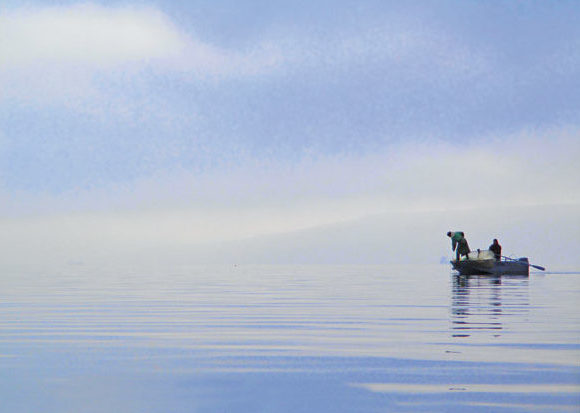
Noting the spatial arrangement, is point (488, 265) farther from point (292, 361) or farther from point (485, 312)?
point (292, 361)

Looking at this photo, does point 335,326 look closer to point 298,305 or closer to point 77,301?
point 298,305

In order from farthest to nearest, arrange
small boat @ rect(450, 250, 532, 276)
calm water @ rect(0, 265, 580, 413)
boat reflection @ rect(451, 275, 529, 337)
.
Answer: small boat @ rect(450, 250, 532, 276) < boat reflection @ rect(451, 275, 529, 337) < calm water @ rect(0, 265, 580, 413)

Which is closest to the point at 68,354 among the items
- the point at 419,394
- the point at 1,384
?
the point at 1,384

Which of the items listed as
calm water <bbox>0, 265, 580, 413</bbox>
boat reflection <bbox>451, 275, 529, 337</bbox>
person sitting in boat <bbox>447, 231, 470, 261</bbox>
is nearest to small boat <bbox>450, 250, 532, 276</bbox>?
person sitting in boat <bbox>447, 231, 470, 261</bbox>

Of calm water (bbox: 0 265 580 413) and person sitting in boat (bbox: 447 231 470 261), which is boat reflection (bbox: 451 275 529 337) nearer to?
calm water (bbox: 0 265 580 413)

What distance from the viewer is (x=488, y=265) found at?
54.9m

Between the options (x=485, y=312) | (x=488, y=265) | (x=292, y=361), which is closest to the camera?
(x=292, y=361)

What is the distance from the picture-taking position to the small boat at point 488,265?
55031mm

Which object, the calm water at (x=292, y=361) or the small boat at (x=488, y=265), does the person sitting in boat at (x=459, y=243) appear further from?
the calm water at (x=292, y=361)

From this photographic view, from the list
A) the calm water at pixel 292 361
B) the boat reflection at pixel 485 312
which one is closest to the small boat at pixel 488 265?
the boat reflection at pixel 485 312

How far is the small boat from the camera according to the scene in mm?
55031

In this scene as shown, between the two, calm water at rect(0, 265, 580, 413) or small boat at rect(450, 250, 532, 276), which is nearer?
calm water at rect(0, 265, 580, 413)

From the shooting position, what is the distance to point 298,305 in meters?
26.6

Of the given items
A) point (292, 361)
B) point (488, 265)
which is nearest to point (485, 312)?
point (292, 361)
